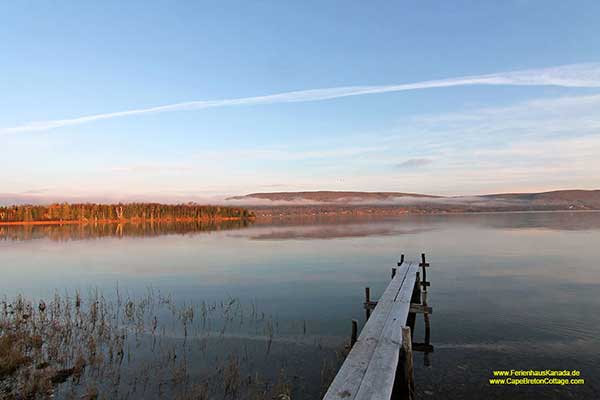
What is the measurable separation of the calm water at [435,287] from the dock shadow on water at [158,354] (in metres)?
0.61

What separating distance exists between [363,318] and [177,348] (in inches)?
326

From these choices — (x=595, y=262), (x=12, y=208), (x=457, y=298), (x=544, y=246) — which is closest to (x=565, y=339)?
(x=457, y=298)

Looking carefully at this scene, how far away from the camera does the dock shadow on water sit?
32.7 ft

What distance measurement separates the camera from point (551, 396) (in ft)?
33.3

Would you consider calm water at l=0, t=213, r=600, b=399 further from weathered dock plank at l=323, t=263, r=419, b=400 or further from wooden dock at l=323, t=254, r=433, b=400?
weathered dock plank at l=323, t=263, r=419, b=400

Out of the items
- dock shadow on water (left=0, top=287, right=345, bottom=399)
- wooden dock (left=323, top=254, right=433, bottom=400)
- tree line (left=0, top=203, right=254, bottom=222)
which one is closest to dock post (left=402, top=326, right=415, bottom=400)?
wooden dock (left=323, top=254, right=433, bottom=400)

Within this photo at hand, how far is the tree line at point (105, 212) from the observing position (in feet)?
428

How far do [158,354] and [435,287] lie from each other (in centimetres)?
1786

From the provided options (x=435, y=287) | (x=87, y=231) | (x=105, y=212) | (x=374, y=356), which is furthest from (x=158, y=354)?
(x=105, y=212)

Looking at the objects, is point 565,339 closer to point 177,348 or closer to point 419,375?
point 419,375

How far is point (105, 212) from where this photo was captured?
143 metres

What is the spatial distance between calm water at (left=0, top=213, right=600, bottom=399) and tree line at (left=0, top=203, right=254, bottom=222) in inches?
4032

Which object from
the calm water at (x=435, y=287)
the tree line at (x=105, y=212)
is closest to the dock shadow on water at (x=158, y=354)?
the calm water at (x=435, y=287)

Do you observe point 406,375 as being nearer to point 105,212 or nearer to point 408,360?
point 408,360
